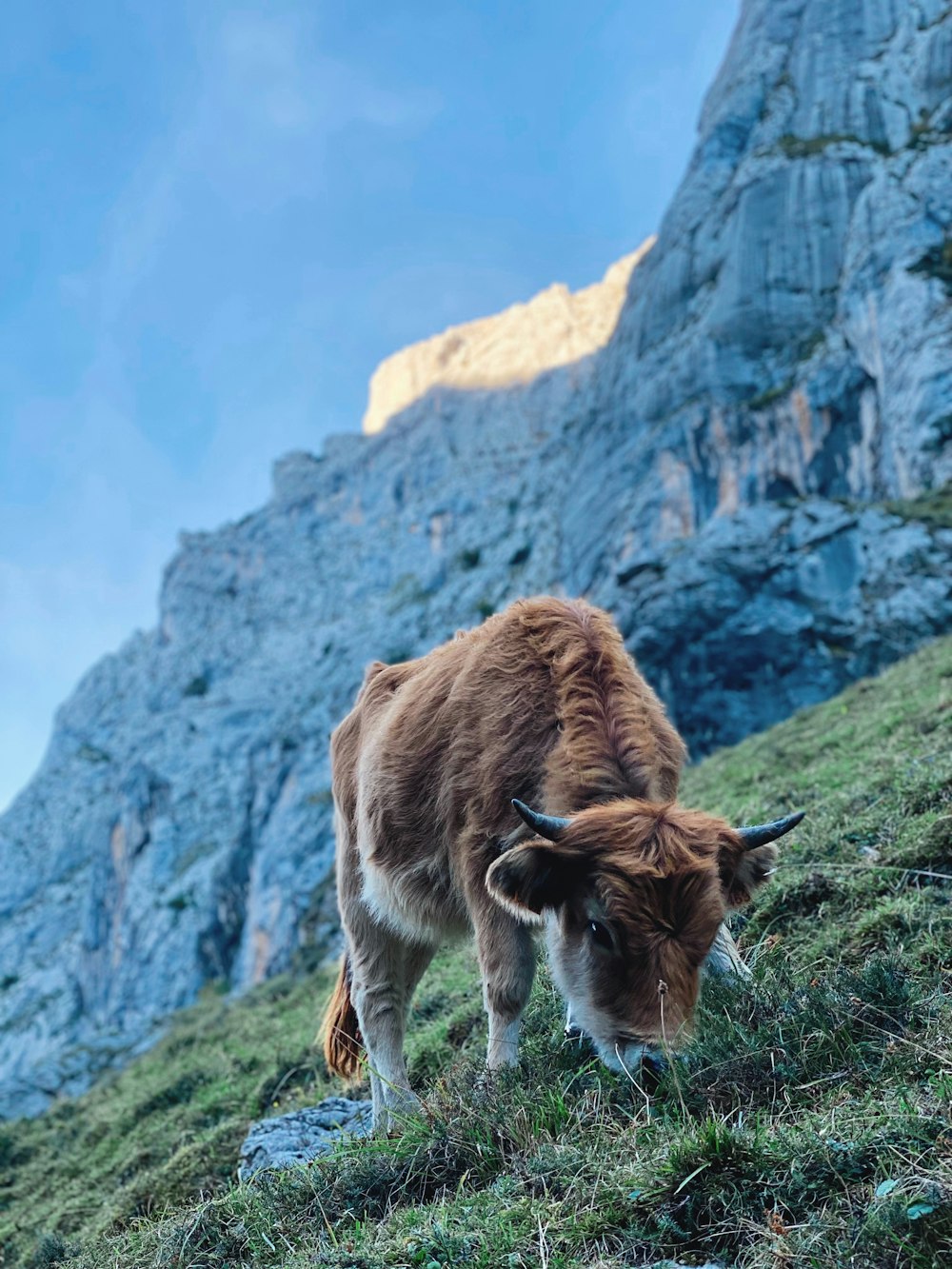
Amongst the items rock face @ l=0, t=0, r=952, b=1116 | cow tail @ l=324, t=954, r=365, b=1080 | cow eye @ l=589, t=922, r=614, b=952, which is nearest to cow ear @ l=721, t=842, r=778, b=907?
cow eye @ l=589, t=922, r=614, b=952

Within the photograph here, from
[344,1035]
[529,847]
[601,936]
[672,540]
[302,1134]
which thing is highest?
[672,540]

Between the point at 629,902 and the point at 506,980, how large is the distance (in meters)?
1.09

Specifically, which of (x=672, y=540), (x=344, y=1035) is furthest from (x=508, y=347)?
(x=344, y=1035)

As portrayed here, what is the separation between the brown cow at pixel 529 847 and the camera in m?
3.79

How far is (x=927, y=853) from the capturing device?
219 inches

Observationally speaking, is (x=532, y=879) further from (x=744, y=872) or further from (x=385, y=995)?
(x=385, y=995)

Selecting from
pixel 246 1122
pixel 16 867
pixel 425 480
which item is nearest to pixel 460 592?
pixel 425 480

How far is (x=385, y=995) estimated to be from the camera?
589 centimetres

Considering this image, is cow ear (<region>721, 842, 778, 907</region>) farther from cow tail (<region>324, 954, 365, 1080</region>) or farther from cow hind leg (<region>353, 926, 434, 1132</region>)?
cow tail (<region>324, 954, 365, 1080</region>)

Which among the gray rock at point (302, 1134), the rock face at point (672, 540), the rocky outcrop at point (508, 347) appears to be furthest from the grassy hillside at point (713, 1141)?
the rocky outcrop at point (508, 347)

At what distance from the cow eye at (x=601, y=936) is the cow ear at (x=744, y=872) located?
2.12 feet

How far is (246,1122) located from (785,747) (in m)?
9.21

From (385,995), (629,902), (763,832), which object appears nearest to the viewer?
(629,902)

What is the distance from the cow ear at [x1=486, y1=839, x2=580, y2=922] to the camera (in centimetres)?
403
